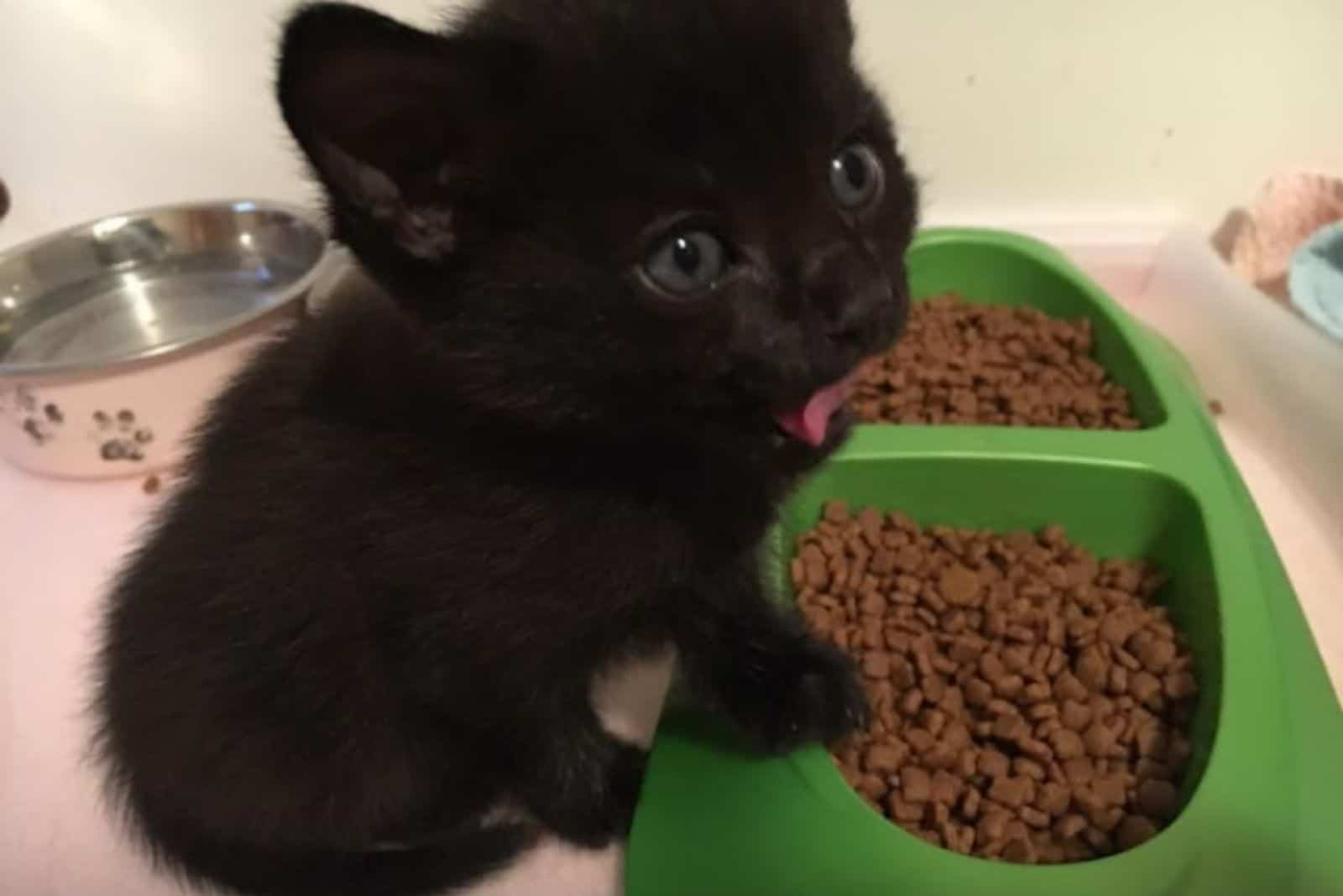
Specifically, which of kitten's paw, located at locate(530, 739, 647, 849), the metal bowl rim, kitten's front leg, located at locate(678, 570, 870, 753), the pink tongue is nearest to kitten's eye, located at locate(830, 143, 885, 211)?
the pink tongue

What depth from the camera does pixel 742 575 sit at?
911 millimetres

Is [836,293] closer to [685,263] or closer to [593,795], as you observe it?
[685,263]

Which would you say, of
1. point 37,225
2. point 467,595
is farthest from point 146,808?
point 37,225

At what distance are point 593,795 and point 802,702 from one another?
0.59ft

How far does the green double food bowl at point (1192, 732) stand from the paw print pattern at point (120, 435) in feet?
2.31

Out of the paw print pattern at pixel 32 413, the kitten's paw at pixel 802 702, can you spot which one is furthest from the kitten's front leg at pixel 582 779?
the paw print pattern at pixel 32 413

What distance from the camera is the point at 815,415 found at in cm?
71

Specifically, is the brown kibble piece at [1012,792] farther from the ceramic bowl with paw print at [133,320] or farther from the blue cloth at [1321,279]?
the ceramic bowl with paw print at [133,320]

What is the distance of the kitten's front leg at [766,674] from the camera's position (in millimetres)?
889

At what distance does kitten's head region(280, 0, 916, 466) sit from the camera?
1.92 ft

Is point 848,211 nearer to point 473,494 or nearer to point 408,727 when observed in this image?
point 473,494

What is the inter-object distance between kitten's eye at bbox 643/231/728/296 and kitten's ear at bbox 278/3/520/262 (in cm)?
11

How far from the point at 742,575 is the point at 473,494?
273 millimetres

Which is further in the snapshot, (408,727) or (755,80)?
(408,727)
